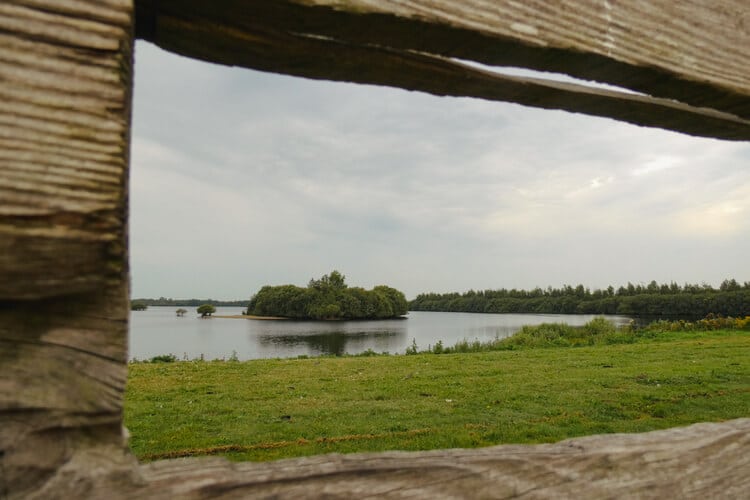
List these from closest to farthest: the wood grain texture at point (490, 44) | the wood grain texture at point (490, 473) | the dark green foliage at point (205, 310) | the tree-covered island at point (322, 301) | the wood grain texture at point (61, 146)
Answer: the wood grain texture at point (61, 146) → the wood grain texture at point (490, 473) → the wood grain texture at point (490, 44) → the tree-covered island at point (322, 301) → the dark green foliage at point (205, 310)

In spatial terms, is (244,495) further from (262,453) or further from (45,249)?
(262,453)

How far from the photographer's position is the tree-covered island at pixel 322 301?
8038 centimetres

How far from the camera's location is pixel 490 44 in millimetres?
1015

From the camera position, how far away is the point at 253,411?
364 inches

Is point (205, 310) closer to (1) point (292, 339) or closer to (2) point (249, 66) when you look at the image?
(1) point (292, 339)

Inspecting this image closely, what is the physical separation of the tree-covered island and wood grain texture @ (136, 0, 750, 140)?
78370mm

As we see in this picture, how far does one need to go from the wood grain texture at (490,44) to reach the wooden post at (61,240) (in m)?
0.23

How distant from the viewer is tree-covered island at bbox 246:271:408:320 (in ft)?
264

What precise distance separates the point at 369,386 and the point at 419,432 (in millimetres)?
4444

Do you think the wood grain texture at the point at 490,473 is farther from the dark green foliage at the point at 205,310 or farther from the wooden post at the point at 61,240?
the dark green foliage at the point at 205,310

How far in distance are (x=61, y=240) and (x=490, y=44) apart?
90 cm

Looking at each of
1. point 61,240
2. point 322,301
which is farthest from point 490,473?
point 322,301

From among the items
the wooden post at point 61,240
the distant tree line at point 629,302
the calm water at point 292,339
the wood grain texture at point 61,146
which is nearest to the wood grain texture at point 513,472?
the wooden post at point 61,240

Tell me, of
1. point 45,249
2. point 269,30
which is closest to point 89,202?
point 45,249
